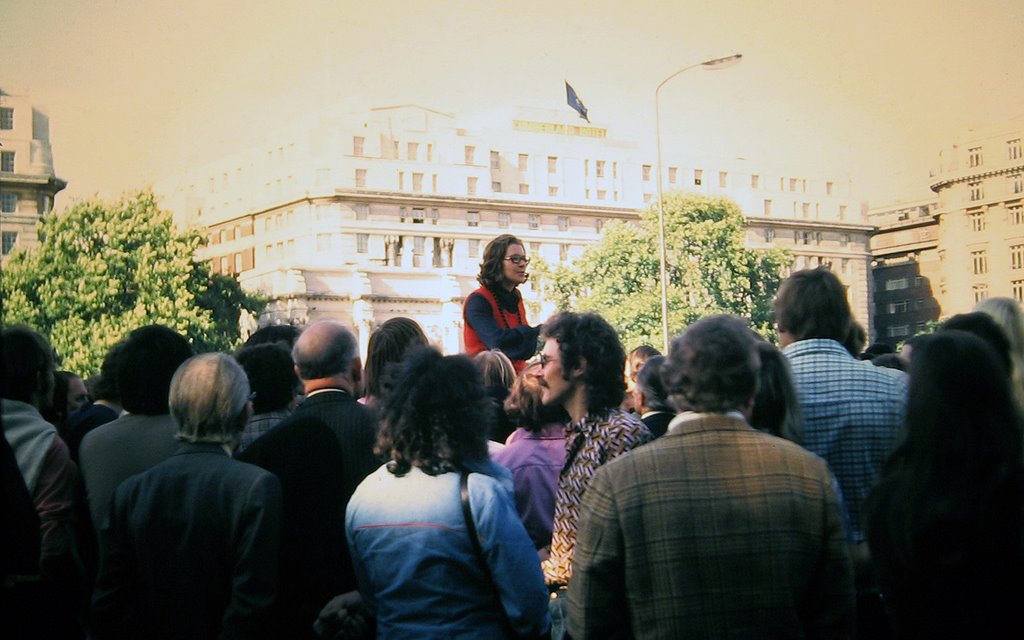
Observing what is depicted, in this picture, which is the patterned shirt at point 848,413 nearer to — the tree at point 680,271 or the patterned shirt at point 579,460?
the patterned shirt at point 579,460

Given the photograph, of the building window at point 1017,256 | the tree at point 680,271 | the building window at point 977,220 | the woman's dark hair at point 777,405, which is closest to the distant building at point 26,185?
the tree at point 680,271

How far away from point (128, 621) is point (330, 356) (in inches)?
50.3

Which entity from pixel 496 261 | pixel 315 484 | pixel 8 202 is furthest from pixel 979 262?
pixel 8 202

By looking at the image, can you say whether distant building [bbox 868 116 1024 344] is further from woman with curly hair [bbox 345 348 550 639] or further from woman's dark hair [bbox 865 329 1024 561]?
woman's dark hair [bbox 865 329 1024 561]

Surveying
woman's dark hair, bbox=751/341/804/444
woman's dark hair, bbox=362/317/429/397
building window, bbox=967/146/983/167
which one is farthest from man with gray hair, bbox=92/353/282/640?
building window, bbox=967/146/983/167

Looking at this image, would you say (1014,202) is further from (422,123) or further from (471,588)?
(422,123)

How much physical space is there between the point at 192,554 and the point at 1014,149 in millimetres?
28859

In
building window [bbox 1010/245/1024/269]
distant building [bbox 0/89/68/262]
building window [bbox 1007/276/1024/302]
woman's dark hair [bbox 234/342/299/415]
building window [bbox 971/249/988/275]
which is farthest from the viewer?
distant building [bbox 0/89/68/262]

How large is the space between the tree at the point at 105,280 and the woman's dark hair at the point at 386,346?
3687 centimetres

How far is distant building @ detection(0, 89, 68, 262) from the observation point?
139 ft

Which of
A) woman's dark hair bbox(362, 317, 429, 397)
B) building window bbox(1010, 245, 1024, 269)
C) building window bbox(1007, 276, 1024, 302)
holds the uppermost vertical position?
building window bbox(1010, 245, 1024, 269)

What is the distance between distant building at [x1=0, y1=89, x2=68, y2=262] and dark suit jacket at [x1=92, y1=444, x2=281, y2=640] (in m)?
40.0

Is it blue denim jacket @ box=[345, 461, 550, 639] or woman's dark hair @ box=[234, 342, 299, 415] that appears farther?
Result: woman's dark hair @ box=[234, 342, 299, 415]

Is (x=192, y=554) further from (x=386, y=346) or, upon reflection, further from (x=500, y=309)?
(x=500, y=309)
